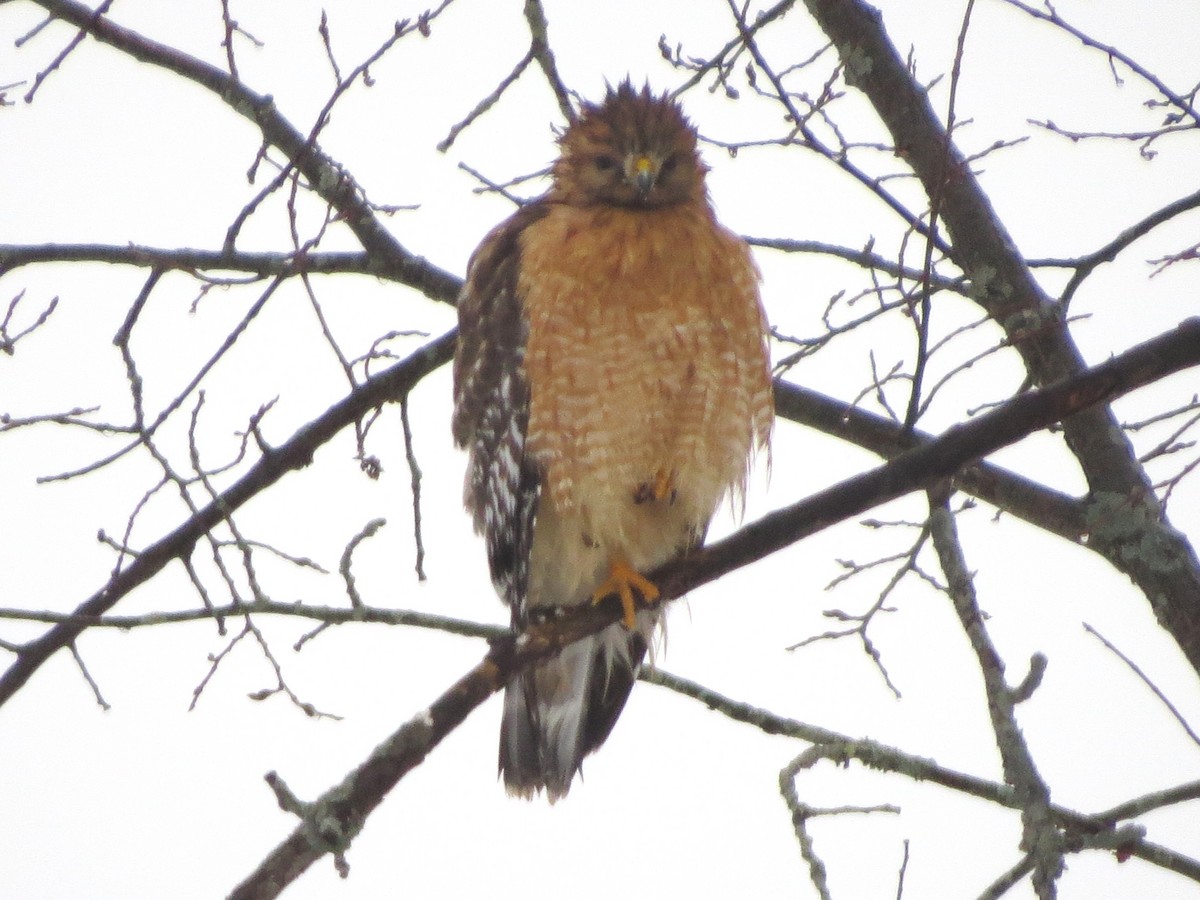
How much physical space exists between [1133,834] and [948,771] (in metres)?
0.45

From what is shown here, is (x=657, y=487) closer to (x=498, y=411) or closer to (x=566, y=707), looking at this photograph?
(x=498, y=411)

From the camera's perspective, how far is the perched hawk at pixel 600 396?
456cm

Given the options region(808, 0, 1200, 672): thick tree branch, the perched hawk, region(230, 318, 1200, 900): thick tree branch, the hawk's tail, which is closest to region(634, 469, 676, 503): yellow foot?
the perched hawk

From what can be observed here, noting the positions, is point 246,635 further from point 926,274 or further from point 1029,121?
point 1029,121

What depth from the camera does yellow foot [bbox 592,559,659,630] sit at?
4.50 metres

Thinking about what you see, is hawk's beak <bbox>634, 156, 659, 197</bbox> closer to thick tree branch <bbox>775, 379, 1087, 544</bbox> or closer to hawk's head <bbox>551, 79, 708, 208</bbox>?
hawk's head <bbox>551, 79, 708, 208</bbox>

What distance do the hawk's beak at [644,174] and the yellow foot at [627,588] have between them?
1.22 meters

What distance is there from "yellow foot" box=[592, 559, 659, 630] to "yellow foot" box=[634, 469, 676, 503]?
0.72 ft

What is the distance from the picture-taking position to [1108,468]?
15.4 ft

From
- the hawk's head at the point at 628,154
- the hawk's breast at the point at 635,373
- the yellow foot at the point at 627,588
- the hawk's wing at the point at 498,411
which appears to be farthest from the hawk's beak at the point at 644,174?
the yellow foot at the point at 627,588

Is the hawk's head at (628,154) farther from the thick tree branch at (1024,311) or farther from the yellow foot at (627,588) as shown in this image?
the yellow foot at (627,588)

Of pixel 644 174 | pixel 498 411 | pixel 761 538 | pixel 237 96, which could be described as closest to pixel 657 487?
pixel 498 411

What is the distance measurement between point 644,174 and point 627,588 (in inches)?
54.3

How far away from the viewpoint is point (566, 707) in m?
5.00
